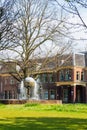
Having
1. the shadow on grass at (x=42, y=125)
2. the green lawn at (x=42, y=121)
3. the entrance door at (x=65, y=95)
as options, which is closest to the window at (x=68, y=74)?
the entrance door at (x=65, y=95)

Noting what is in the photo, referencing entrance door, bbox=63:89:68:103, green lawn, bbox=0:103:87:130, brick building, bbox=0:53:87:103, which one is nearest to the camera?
green lawn, bbox=0:103:87:130

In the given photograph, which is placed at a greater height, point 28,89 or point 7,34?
point 7,34

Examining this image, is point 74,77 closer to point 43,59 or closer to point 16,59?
point 43,59

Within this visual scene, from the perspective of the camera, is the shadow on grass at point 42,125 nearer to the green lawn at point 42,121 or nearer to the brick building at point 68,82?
the green lawn at point 42,121

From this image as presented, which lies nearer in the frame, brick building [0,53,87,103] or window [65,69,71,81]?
brick building [0,53,87,103]

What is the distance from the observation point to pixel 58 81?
6931cm

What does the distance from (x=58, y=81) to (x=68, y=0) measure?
56997mm

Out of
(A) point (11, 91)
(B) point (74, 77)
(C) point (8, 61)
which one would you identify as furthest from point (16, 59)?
(A) point (11, 91)

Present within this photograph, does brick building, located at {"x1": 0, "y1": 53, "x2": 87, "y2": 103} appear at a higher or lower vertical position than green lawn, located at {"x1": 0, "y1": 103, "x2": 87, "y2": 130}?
higher

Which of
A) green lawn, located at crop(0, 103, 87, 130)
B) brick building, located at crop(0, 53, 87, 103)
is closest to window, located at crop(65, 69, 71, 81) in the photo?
brick building, located at crop(0, 53, 87, 103)

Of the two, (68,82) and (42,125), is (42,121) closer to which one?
(42,125)

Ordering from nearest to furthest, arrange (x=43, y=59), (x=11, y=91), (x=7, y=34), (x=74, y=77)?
(x=7, y=34)
(x=43, y=59)
(x=74, y=77)
(x=11, y=91)

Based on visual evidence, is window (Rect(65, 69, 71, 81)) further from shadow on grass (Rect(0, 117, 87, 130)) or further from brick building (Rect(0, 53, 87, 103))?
shadow on grass (Rect(0, 117, 87, 130))

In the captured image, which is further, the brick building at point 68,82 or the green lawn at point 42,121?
the brick building at point 68,82
